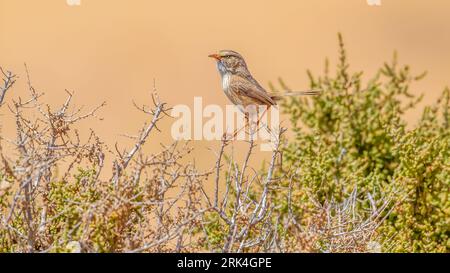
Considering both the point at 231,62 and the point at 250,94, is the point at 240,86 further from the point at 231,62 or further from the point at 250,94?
the point at 231,62

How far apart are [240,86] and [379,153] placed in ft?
4.36

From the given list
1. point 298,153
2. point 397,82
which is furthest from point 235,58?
point 397,82

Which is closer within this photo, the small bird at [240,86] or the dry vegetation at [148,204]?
the dry vegetation at [148,204]

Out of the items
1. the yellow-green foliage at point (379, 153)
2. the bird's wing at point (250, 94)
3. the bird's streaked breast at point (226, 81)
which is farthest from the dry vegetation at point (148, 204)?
the bird's streaked breast at point (226, 81)

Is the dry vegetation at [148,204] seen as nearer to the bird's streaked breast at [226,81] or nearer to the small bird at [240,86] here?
the small bird at [240,86]

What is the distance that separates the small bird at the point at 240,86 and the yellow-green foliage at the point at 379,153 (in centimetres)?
36

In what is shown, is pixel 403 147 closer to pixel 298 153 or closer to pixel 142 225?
pixel 298 153

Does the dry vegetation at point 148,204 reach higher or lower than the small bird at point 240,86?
lower

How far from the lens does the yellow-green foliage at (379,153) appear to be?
22.3 ft

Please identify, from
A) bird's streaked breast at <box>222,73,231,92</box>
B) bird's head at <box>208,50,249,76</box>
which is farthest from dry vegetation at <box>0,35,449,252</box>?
bird's head at <box>208,50,249,76</box>

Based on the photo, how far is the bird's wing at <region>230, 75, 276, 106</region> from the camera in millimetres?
8398

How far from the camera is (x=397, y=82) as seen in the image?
979 centimetres
